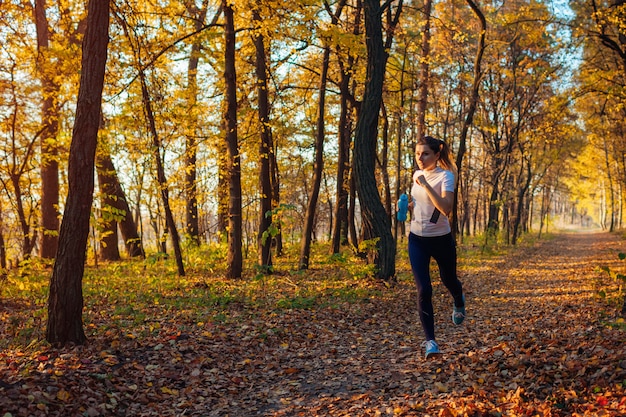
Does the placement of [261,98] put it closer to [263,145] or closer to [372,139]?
[263,145]

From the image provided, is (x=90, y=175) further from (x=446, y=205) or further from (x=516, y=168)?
(x=516, y=168)

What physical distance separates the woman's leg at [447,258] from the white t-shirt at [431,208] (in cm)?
10

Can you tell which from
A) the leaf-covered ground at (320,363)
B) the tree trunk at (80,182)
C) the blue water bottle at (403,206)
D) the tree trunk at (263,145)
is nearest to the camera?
the leaf-covered ground at (320,363)

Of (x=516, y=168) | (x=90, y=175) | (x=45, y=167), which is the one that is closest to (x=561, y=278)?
(x=90, y=175)

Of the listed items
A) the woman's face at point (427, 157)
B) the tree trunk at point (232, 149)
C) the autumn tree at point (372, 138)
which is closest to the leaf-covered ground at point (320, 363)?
the autumn tree at point (372, 138)

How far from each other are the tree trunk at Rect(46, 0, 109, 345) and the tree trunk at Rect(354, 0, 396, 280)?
19.8ft

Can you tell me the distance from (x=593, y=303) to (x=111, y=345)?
25.3 feet

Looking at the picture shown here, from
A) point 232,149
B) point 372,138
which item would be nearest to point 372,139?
point 372,138

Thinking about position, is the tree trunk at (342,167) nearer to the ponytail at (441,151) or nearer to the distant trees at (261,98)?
the distant trees at (261,98)

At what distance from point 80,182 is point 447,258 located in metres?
4.17

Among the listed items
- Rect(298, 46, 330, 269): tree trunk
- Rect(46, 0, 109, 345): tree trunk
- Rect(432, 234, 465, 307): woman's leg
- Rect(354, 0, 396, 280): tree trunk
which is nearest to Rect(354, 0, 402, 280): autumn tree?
Rect(354, 0, 396, 280): tree trunk

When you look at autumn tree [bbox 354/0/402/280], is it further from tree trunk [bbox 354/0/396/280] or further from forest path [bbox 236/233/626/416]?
forest path [bbox 236/233/626/416]

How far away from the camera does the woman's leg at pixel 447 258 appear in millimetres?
4895

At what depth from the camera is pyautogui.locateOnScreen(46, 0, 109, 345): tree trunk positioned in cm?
527
